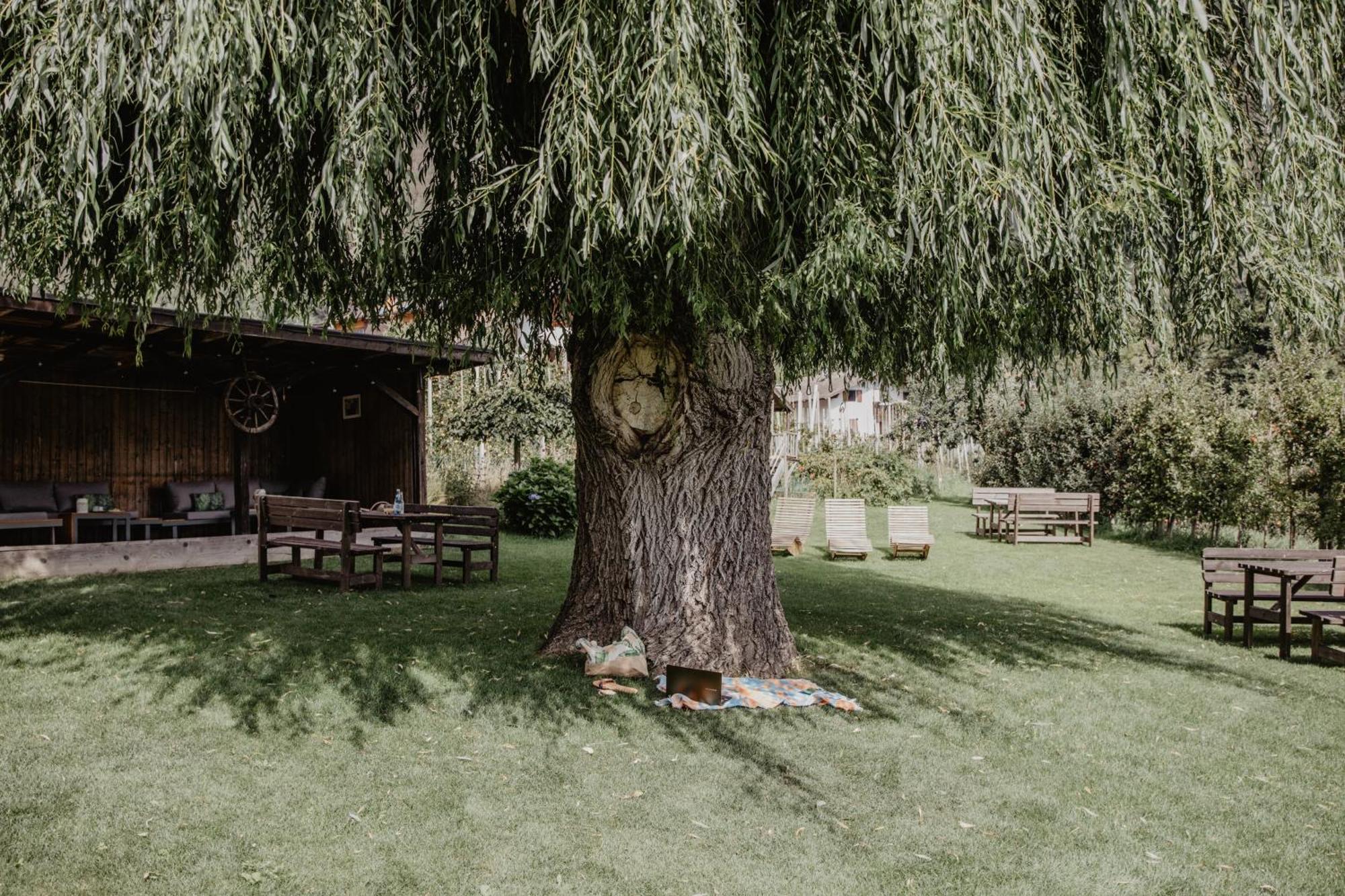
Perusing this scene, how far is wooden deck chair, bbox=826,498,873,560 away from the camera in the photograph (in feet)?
44.5

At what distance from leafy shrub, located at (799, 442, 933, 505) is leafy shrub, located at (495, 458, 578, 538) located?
285 inches

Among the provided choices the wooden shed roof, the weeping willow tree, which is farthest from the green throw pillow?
the weeping willow tree

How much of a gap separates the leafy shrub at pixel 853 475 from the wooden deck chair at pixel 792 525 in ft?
19.7

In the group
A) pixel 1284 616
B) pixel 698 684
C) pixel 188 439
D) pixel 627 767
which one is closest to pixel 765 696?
pixel 698 684

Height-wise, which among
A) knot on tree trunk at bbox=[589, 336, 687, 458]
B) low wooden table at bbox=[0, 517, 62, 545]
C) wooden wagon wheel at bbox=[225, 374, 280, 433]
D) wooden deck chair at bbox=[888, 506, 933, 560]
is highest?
wooden wagon wheel at bbox=[225, 374, 280, 433]

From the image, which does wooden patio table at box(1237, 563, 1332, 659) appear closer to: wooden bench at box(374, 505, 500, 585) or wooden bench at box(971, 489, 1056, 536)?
wooden bench at box(374, 505, 500, 585)

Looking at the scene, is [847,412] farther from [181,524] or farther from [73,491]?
[73,491]

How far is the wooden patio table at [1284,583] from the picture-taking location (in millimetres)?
6949

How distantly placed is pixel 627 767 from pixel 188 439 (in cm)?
1298

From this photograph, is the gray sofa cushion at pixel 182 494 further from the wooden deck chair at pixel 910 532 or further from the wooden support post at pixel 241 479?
the wooden deck chair at pixel 910 532

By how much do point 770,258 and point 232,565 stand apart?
874cm

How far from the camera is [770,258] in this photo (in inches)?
193

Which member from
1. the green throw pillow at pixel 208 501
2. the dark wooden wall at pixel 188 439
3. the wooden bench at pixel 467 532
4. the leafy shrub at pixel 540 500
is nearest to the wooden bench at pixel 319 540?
the wooden bench at pixel 467 532

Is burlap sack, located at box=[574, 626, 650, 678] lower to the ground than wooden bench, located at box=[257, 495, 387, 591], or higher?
lower
